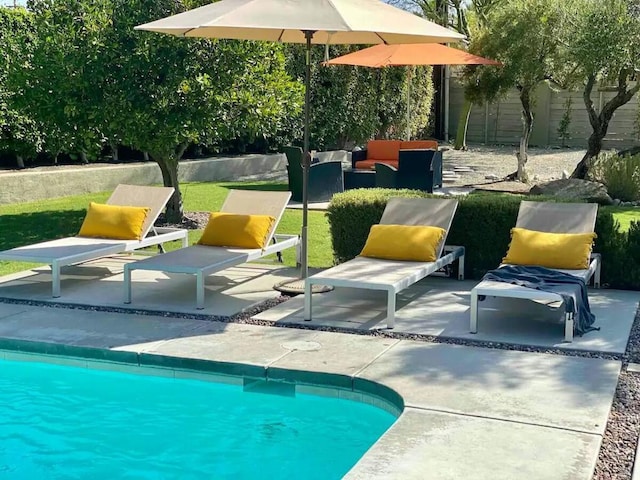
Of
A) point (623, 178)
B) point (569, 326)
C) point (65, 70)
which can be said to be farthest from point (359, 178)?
point (569, 326)

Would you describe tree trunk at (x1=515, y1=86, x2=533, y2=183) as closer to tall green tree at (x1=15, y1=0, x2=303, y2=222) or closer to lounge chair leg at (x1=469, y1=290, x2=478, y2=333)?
tall green tree at (x1=15, y1=0, x2=303, y2=222)

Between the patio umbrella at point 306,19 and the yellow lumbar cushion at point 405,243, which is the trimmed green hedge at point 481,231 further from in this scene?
the patio umbrella at point 306,19

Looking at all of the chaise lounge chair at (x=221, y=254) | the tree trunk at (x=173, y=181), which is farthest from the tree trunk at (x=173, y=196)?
the chaise lounge chair at (x=221, y=254)

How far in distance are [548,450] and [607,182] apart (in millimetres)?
10736

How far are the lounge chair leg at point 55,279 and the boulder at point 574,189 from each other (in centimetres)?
865

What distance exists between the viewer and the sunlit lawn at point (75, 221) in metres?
10.4

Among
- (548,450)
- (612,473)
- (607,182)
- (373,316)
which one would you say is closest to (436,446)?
(548,450)

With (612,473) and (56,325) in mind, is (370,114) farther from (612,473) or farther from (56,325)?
(612,473)

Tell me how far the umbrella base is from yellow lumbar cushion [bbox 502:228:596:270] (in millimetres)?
A: 1935

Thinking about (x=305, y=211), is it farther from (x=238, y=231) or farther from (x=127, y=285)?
(x=127, y=285)

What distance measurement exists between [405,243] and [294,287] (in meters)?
1.23

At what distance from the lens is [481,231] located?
8.70m

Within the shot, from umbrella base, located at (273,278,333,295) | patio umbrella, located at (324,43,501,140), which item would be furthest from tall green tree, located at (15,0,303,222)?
patio umbrella, located at (324,43,501,140)

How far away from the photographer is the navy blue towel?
6.49m
